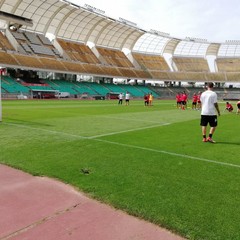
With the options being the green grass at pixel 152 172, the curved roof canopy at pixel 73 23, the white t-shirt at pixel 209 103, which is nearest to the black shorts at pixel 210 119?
the white t-shirt at pixel 209 103

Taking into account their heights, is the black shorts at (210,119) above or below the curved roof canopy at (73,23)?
below

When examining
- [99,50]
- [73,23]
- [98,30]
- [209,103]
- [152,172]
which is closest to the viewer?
[152,172]

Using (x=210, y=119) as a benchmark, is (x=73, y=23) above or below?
above

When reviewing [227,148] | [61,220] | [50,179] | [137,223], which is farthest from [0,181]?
[227,148]

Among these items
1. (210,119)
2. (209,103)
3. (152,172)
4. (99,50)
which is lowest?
(152,172)

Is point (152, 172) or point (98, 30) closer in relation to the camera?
point (152, 172)

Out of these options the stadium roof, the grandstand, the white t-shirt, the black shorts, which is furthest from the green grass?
the stadium roof

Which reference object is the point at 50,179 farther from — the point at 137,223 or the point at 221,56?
the point at 221,56

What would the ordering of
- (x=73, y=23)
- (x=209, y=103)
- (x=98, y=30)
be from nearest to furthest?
(x=209, y=103)
(x=73, y=23)
(x=98, y=30)

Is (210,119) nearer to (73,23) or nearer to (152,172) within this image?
(152,172)

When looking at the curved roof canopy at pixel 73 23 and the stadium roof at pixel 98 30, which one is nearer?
the curved roof canopy at pixel 73 23

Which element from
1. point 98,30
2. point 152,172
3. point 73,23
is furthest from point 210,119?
point 98,30

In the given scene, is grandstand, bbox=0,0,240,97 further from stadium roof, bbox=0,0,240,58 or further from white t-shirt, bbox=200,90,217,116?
white t-shirt, bbox=200,90,217,116

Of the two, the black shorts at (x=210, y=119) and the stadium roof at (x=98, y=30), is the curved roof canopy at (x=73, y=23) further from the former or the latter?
the black shorts at (x=210, y=119)
